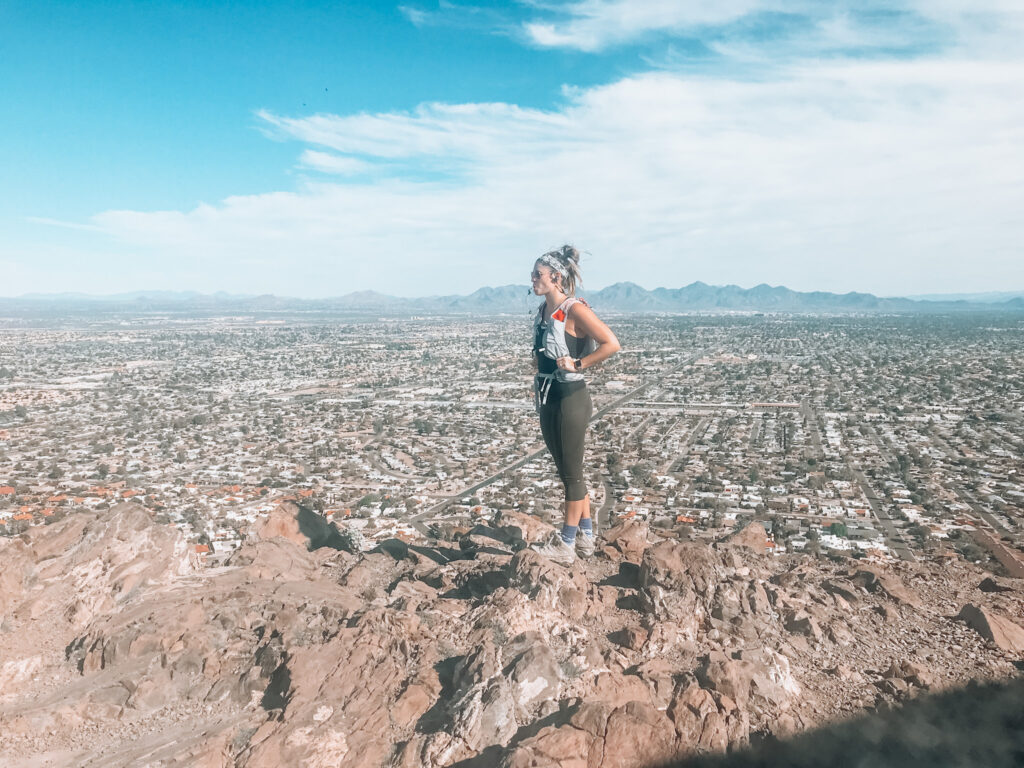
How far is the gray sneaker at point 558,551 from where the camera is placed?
6.03 m

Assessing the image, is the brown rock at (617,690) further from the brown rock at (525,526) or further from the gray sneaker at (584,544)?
the brown rock at (525,526)

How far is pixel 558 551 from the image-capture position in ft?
20.0

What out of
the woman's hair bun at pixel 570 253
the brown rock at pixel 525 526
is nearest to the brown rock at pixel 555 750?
the woman's hair bun at pixel 570 253

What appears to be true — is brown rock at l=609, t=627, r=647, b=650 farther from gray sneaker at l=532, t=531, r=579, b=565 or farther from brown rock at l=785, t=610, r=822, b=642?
gray sneaker at l=532, t=531, r=579, b=565

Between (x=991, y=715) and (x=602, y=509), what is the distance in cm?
1710

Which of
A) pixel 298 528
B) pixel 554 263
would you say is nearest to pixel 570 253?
pixel 554 263

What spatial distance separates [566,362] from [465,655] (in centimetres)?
232

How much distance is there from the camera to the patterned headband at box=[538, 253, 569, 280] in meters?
5.62

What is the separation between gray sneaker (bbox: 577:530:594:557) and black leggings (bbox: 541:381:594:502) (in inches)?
16.8

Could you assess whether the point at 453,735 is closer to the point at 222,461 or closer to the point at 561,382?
the point at 561,382

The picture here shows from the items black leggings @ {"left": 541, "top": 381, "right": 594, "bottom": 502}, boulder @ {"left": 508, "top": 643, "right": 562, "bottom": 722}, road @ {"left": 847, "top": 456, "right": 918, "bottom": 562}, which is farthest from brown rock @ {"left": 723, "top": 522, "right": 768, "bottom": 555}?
road @ {"left": 847, "top": 456, "right": 918, "bottom": 562}

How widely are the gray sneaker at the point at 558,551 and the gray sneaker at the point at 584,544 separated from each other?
203 millimetres

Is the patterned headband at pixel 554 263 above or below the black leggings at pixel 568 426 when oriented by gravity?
above

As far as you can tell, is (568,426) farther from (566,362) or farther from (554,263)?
(554,263)
